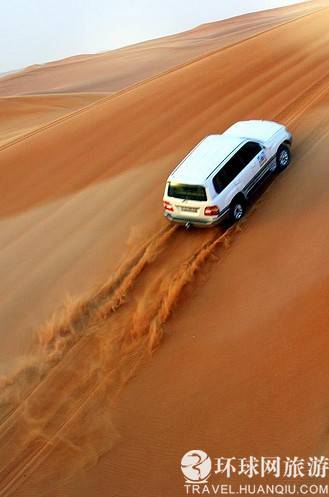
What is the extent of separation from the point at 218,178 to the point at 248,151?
124cm

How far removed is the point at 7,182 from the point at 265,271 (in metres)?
9.50

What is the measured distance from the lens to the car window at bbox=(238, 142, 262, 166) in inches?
398

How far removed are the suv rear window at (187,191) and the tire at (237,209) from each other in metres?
0.72

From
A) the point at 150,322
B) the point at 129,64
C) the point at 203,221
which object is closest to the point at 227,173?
the point at 203,221

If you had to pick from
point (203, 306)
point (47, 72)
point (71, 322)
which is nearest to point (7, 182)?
point (71, 322)

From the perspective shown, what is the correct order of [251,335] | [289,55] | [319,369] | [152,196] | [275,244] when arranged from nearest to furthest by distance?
[319,369] → [251,335] → [275,244] → [152,196] → [289,55]

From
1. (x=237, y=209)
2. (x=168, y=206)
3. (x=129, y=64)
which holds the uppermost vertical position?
(x=129, y=64)

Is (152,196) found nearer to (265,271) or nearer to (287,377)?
(265,271)

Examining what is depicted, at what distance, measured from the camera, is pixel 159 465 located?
594 centimetres

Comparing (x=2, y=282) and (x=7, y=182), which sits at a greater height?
(x=7, y=182)

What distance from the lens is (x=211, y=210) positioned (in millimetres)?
9344

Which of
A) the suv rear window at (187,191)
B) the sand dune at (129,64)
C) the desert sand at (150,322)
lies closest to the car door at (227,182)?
the suv rear window at (187,191)

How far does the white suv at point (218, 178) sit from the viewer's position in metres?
9.42

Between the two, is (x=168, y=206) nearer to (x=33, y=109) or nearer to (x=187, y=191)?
(x=187, y=191)
